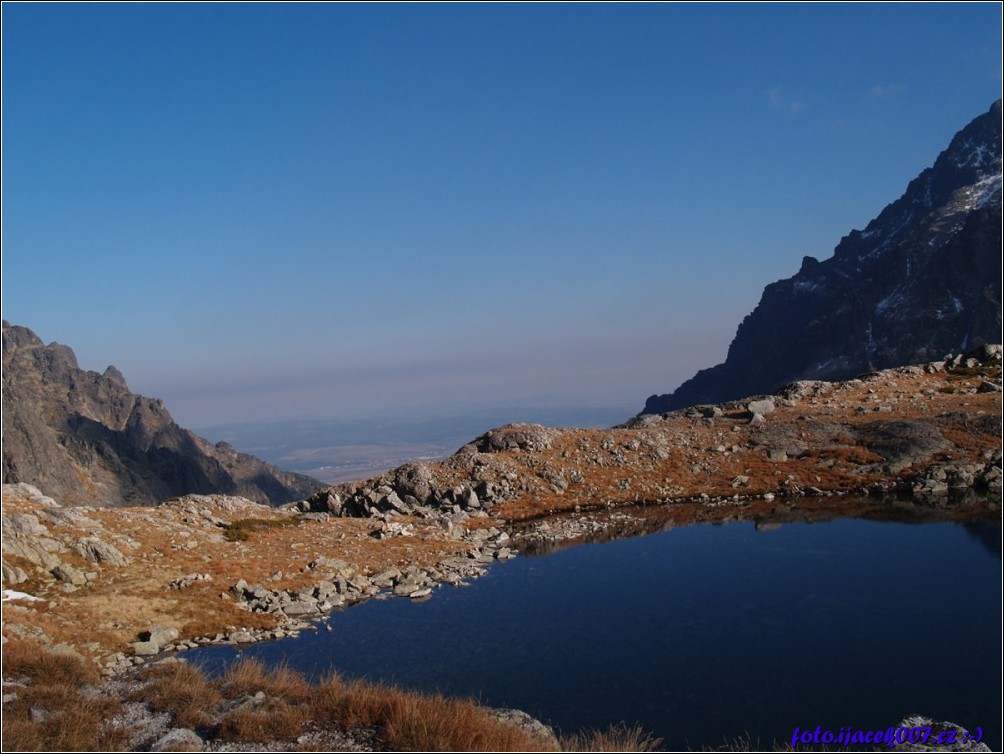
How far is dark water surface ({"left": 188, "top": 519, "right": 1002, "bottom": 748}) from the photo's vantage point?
71.1ft

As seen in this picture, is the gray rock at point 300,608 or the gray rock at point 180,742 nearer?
the gray rock at point 180,742

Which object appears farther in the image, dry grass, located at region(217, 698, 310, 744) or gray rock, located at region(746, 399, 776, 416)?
gray rock, located at region(746, 399, 776, 416)

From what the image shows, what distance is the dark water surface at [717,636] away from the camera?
2166 centimetres

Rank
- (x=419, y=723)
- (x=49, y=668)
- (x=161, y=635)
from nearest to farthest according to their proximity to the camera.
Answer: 1. (x=419, y=723)
2. (x=49, y=668)
3. (x=161, y=635)

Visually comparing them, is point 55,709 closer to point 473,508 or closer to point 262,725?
point 262,725

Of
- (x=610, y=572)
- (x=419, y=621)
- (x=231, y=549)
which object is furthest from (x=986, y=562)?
(x=231, y=549)

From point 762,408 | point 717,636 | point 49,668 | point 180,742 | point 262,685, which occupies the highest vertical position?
point 762,408

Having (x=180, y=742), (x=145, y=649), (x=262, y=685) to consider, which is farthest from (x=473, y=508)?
(x=180, y=742)

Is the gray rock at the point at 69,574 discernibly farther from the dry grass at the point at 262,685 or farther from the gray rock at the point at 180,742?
the gray rock at the point at 180,742

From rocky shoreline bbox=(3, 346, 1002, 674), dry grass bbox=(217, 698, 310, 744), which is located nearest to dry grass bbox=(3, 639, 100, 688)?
rocky shoreline bbox=(3, 346, 1002, 674)

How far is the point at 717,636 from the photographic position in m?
28.0

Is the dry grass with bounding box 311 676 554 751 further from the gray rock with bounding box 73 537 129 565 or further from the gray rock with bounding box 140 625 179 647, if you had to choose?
the gray rock with bounding box 73 537 129 565

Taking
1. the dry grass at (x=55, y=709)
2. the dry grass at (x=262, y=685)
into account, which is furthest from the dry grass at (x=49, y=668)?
the dry grass at (x=262, y=685)

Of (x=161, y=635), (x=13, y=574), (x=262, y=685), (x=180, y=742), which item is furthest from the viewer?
(x=13, y=574)
